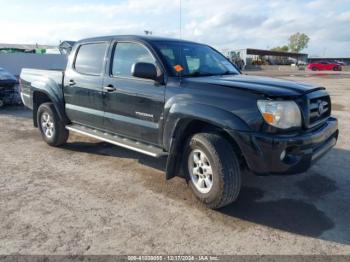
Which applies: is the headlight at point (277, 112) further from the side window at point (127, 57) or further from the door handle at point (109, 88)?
the door handle at point (109, 88)

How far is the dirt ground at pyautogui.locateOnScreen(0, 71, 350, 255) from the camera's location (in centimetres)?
305

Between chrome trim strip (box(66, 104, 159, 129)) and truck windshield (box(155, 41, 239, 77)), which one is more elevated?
truck windshield (box(155, 41, 239, 77))

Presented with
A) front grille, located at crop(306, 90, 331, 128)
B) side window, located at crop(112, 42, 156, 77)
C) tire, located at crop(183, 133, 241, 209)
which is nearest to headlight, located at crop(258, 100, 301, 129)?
front grille, located at crop(306, 90, 331, 128)

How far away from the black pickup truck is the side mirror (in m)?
0.01

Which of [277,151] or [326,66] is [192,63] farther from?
[326,66]

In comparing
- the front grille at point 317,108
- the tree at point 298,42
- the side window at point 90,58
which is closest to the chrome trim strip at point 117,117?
the side window at point 90,58

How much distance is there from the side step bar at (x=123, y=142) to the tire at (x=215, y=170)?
0.56m

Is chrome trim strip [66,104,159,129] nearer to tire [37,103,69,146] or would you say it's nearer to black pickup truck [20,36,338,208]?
black pickup truck [20,36,338,208]

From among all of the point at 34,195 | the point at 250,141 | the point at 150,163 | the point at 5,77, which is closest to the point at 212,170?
the point at 250,141

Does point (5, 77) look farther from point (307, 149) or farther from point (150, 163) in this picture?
point (307, 149)

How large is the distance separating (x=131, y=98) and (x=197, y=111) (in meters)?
1.16

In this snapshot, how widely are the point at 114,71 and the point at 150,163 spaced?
1.50 m

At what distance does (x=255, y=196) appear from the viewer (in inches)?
162

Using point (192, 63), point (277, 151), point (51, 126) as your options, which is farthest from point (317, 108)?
point (51, 126)
